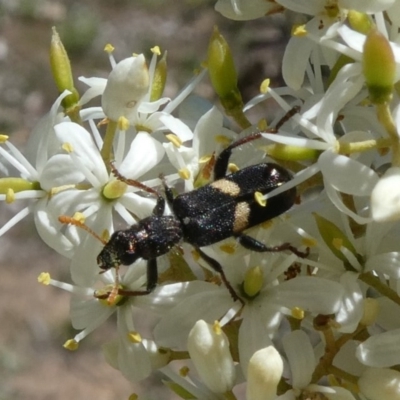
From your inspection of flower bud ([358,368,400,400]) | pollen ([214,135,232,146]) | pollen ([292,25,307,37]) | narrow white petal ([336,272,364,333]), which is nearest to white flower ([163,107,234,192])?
pollen ([214,135,232,146])

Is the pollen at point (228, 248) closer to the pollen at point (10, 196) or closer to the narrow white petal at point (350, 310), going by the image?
the narrow white petal at point (350, 310)

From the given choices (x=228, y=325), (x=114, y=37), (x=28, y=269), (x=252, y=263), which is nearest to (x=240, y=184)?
(x=252, y=263)

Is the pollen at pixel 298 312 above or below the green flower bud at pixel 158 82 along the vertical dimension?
below

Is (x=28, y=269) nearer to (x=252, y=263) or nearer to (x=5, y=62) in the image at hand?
(x=5, y=62)

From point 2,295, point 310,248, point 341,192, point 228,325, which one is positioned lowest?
point 2,295

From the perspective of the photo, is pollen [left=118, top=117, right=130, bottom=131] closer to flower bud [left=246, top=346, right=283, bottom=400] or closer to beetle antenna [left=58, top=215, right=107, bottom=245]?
beetle antenna [left=58, top=215, right=107, bottom=245]

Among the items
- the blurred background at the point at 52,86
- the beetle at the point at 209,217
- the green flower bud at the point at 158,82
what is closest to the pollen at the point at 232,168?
the beetle at the point at 209,217
